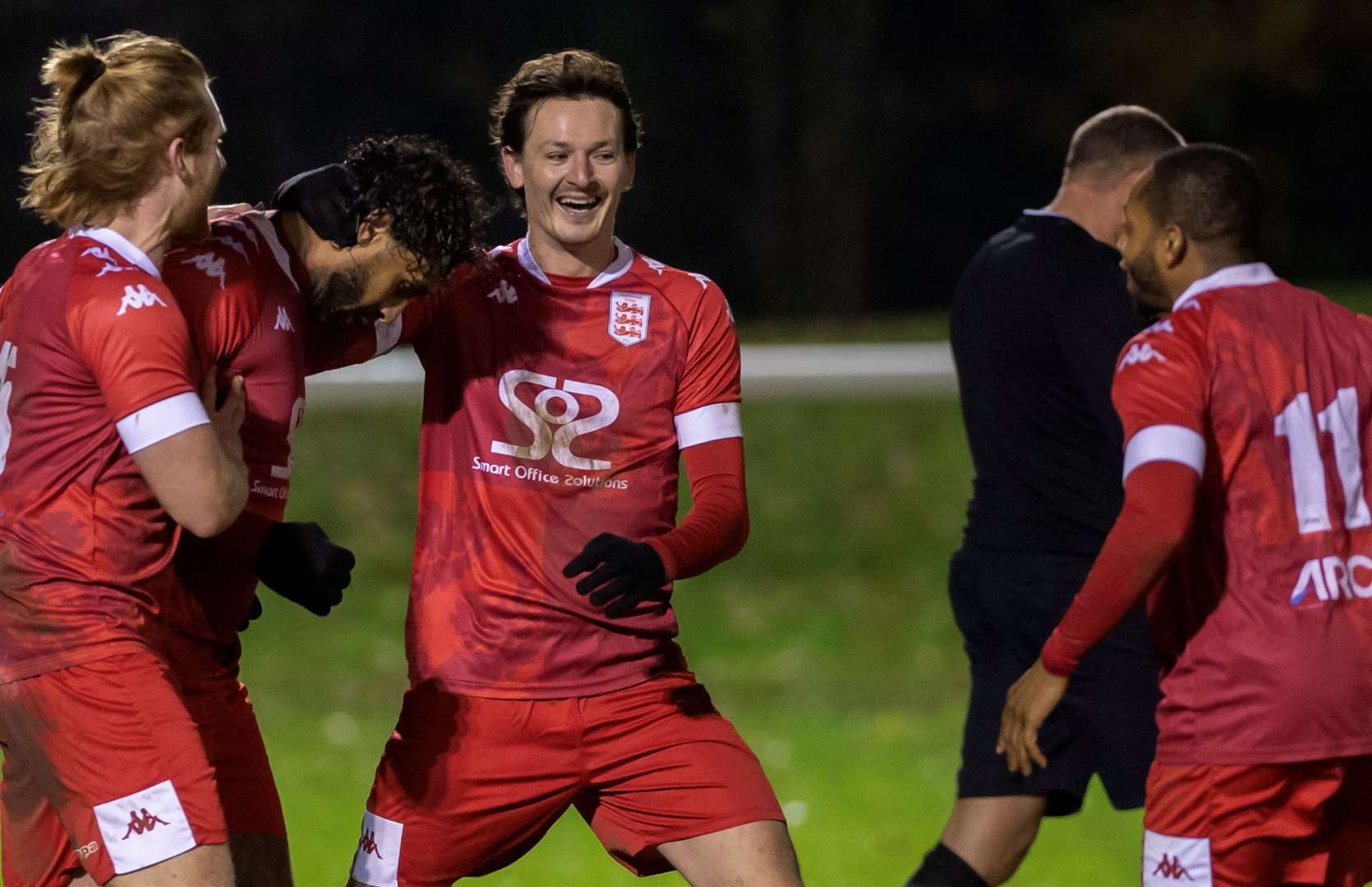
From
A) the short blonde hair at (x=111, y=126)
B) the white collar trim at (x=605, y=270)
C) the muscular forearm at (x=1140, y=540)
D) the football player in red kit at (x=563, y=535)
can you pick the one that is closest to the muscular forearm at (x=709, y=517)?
the football player in red kit at (x=563, y=535)

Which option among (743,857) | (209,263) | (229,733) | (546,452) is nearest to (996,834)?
(743,857)

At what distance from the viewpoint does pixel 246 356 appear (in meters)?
3.82

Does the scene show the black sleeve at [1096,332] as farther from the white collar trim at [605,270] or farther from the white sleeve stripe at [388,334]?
the white sleeve stripe at [388,334]

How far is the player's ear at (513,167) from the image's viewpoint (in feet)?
14.3

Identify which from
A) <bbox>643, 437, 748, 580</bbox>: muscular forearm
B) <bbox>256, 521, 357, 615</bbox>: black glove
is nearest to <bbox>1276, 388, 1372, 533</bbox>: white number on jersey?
<bbox>643, 437, 748, 580</bbox>: muscular forearm

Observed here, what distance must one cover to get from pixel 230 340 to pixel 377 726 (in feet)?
18.8

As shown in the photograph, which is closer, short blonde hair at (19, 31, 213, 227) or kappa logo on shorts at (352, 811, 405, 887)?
short blonde hair at (19, 31, 213, 227)

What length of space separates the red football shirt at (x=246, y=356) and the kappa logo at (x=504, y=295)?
1.49 feet

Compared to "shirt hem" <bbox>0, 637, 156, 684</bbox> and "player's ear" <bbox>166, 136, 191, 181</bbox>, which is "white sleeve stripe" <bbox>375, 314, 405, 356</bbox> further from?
"shirt hem" <bbox>0, 637, 156, 684</bbox>

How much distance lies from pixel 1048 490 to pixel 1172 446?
1321 mm

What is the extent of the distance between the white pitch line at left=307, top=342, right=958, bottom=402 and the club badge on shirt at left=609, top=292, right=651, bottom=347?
30.9ft

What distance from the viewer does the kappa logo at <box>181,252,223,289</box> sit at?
12.5 ft

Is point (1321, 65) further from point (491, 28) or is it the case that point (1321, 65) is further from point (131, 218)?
point (131, 218)

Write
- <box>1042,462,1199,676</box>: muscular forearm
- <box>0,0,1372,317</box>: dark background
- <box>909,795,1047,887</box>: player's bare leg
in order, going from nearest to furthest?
<box>1042,462,1199,676</box>: muscular forearm < <box>909,795,1047,887</box>: player's bare leg < <box>0,0,1372,317</box>: dark background
